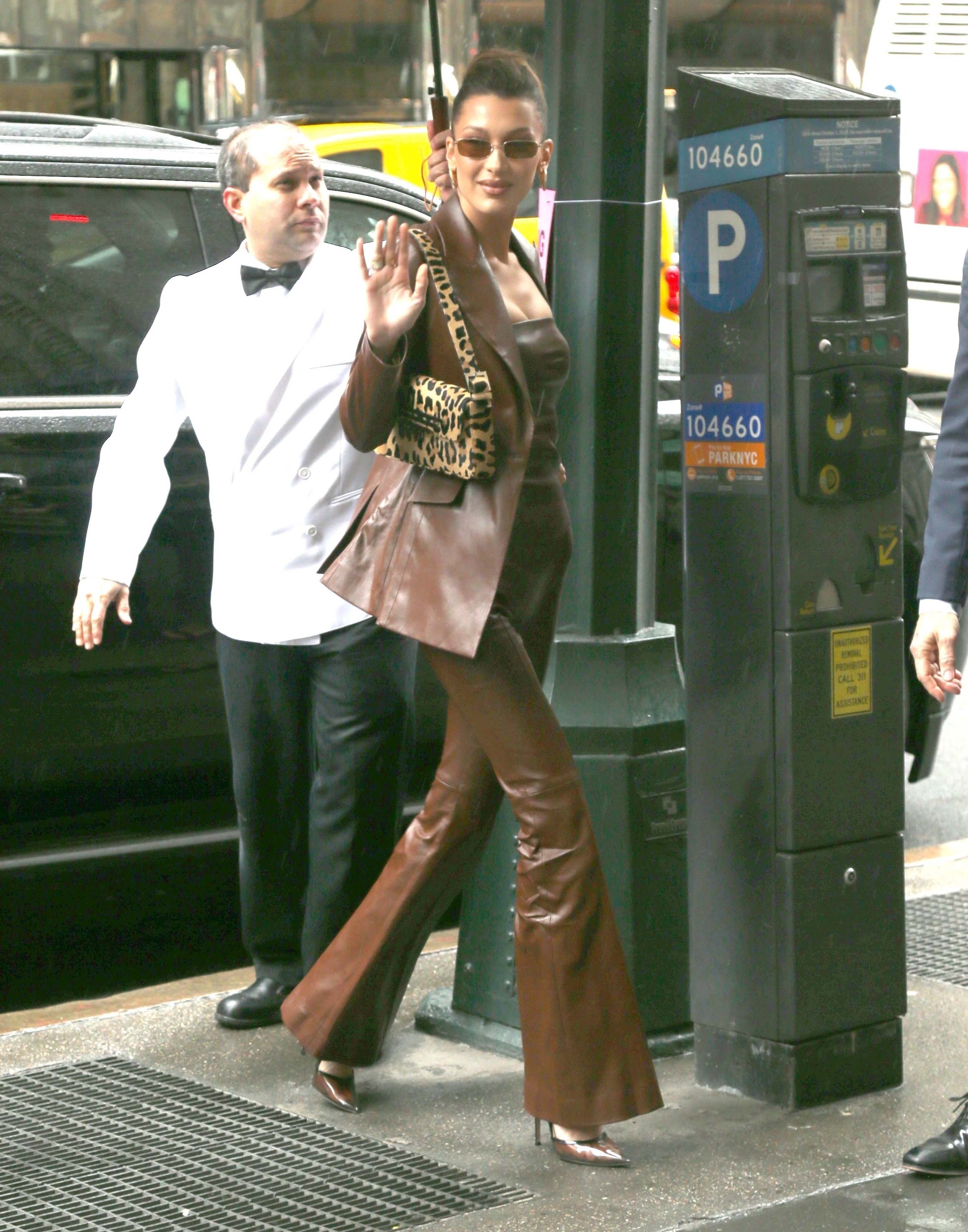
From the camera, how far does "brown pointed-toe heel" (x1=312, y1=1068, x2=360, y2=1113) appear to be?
4.15m

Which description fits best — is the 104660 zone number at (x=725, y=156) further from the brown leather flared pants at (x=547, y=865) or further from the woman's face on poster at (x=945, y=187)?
the woman's face on poster at (x=945, y=187)

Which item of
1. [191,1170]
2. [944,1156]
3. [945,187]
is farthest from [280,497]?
[945,187]

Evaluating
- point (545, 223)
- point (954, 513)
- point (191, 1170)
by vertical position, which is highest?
point (545, 223)

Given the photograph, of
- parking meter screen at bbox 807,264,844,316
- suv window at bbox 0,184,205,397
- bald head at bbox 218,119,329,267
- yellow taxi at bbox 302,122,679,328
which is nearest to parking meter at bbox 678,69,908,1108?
parking meter screen at bbox 807,264,844,316

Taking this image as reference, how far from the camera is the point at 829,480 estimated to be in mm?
4000

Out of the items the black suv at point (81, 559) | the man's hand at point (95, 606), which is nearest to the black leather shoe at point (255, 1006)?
the black suv at point (81, 559)

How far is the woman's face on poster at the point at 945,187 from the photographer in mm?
13859

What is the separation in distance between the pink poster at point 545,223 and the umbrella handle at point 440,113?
355 millimetres

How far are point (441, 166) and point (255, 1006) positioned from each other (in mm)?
1908

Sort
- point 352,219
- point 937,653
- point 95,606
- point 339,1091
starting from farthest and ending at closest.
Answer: point 352,219 → point 95,606 → point 339,1091 → point 937,653

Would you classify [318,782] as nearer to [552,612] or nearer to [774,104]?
[552,612]

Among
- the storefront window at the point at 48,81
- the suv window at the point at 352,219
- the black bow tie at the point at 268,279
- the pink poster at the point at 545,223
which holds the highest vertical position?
the storefront window at the point at 48,81

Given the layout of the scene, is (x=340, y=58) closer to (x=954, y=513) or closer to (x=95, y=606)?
(x=95, y=606)

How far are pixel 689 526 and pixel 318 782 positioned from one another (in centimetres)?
100
